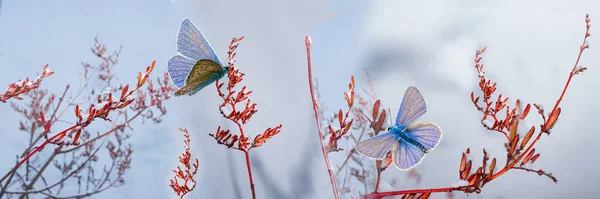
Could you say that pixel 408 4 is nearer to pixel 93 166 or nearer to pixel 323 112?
pixel 323 112

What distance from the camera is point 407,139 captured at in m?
0.38

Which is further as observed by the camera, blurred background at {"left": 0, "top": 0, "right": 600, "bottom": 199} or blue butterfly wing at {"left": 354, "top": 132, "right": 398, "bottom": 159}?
blurred background at {"left": 0, "top": 0, "right": 600, "bottom": 199}

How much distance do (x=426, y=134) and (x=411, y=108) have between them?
31 millimetres

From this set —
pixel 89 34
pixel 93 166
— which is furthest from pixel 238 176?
pixel 89 34

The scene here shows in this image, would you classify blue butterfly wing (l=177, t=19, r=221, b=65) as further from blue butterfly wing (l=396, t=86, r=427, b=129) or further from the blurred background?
the blurred background

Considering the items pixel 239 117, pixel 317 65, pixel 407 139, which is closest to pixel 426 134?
pixel 407 139

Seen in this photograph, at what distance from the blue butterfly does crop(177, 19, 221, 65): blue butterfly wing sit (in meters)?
0.18

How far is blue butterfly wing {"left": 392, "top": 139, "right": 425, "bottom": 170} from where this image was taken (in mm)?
358

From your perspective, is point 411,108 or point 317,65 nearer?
point 411,108

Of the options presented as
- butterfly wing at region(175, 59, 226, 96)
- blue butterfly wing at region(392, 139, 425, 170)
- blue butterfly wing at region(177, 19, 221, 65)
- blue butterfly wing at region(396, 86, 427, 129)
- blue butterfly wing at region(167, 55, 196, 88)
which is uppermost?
blue butterfly wing at region(177, 19, 221, 65)

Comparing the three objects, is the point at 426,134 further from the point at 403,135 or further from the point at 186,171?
the point at 186,171

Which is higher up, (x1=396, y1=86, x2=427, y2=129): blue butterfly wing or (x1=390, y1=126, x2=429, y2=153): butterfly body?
(x1=396, y1=86, x2=427, y2=129): blue butterfly wing

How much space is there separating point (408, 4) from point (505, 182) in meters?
0.60

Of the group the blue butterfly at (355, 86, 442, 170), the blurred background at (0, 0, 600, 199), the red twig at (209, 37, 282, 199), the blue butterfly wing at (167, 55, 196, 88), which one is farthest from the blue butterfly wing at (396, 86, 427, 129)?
the blurred background at (0, 0, 600, 199)
